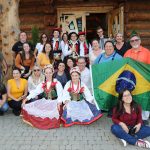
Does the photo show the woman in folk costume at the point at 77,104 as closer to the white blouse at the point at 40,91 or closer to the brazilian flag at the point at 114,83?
the white blouse at the point at 40,91

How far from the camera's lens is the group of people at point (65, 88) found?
226 inches

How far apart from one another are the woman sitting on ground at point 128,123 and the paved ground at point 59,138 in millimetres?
143

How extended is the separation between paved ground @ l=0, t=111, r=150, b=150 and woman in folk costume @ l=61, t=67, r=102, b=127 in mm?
149

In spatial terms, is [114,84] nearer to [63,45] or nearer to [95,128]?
[95,128]

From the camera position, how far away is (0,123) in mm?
6727

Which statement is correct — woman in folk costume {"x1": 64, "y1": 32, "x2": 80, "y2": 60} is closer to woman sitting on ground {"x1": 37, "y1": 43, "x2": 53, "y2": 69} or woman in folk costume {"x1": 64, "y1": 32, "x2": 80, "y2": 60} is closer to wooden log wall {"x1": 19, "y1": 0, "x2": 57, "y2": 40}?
woman sitting on ground {"x1": 37, "y1": 43, "x2": 53, "y2": 69}

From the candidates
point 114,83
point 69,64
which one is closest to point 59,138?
point 114,83

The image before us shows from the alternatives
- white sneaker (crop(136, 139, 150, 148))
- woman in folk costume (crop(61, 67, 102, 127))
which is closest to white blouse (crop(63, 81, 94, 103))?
woman in folk costume (crop(61, 67, 102, 127))

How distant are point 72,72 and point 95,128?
1170 mm

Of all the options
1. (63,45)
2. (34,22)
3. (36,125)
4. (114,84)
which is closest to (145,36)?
(34,22)

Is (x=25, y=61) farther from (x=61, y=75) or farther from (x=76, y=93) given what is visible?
(x=76, y=93)

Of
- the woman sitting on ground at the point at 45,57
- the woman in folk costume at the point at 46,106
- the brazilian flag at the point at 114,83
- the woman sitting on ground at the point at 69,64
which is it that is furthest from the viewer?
the woman sitting on ground at the point at 45,57

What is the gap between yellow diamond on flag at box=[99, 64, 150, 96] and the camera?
6.59m

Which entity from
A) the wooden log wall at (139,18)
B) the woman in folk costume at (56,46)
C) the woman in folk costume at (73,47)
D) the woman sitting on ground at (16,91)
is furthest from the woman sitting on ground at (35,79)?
the wooden log wall at (139,18)
